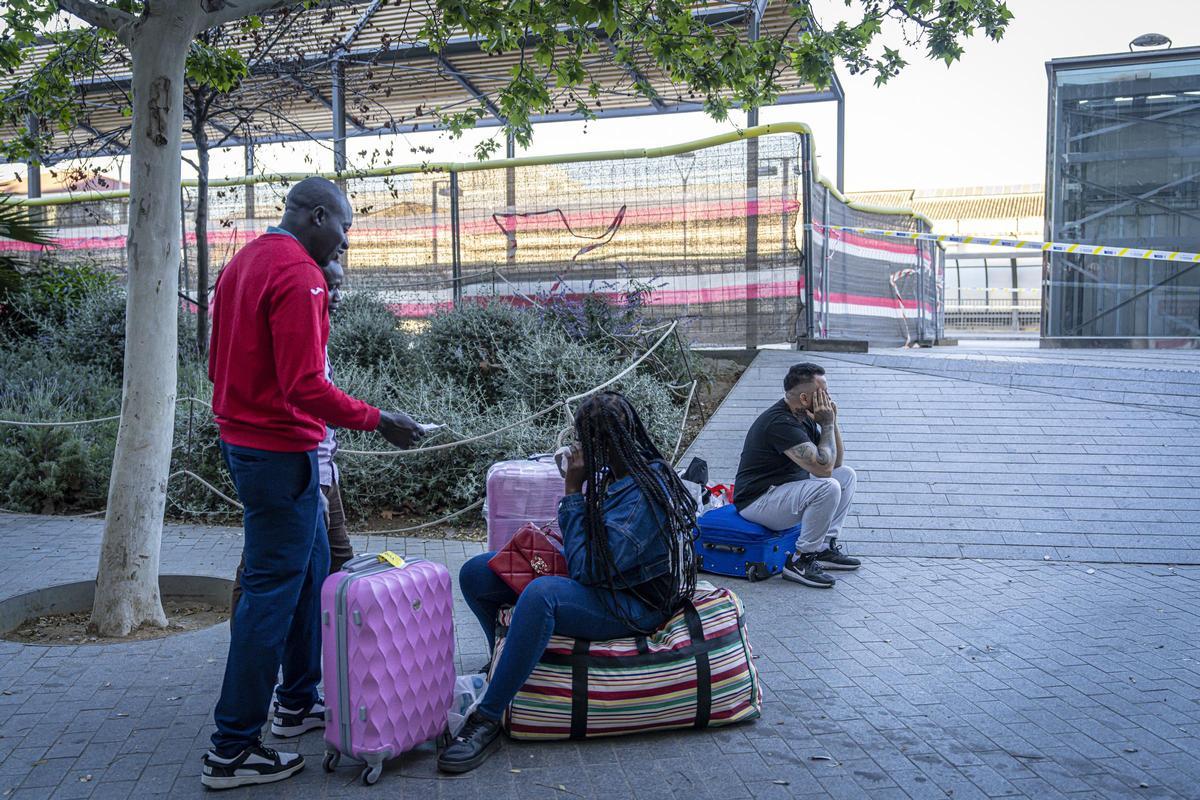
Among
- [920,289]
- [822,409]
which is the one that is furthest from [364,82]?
[822,409]

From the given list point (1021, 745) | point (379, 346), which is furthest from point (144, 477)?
point (379, 346)

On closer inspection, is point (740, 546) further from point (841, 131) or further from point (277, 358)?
point (841, 131)

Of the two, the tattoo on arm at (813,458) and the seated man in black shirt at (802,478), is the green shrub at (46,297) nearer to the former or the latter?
the seated man in black shirt at (802,478)

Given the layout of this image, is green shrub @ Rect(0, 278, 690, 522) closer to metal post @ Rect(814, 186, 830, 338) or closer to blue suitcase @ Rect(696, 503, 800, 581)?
blue suitcase @ Rect(696, 503, 800, 581)

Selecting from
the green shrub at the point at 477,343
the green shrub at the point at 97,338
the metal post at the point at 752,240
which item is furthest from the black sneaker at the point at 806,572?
the green shrub at the point at 97,338

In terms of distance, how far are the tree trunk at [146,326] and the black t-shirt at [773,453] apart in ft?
11.0

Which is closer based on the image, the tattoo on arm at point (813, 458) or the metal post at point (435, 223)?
the tattoo on arm at point (813, 458)

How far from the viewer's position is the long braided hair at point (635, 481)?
145 inches

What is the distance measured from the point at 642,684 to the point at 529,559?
0.66 meters

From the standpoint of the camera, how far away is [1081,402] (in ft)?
28.9

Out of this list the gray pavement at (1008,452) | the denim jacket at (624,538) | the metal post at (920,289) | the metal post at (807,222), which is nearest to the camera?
the denim jacket at (624,538)

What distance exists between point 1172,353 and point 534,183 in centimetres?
827

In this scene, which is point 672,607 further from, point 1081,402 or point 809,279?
point 809,279

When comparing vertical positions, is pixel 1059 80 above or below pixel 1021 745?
above
